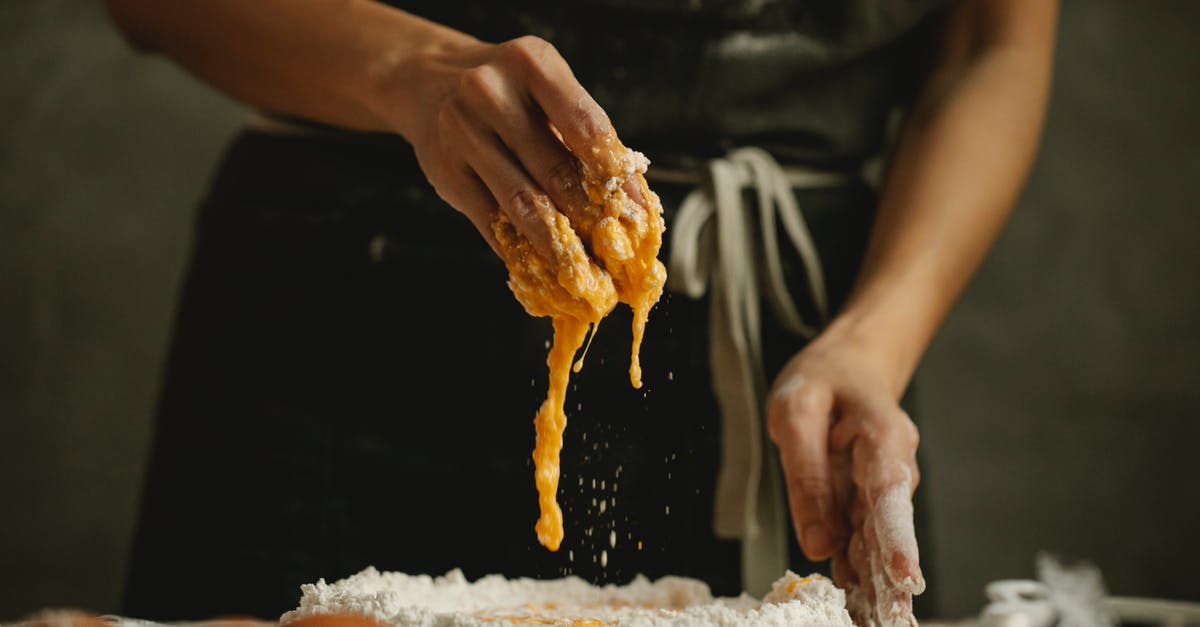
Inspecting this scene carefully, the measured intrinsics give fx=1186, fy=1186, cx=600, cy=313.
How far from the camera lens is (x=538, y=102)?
2.24ft

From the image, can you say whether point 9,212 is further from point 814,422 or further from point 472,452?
point 814,422

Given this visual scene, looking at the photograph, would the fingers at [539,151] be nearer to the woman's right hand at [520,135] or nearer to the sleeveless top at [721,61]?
the woman's right hand at [520,135]

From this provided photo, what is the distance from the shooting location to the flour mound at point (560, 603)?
0.67 meters

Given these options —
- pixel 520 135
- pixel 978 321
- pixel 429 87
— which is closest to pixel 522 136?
pixel 520 135

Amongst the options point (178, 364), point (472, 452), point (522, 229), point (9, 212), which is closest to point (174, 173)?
point (9, 212)

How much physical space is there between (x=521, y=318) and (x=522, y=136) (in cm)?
43

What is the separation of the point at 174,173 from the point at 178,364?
111 centimetres

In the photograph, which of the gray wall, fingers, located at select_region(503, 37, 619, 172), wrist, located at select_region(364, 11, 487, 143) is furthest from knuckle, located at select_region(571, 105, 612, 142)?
the gray wall

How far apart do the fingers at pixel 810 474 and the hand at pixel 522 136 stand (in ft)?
0.91

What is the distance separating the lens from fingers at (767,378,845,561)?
0.88 metres

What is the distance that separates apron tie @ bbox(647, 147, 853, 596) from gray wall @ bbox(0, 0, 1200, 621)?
41.8 inches

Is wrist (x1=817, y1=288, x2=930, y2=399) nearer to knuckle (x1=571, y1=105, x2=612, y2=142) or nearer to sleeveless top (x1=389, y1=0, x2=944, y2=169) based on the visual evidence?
sleeveless top (x1=389, y1=0, x2=944, y2=169)

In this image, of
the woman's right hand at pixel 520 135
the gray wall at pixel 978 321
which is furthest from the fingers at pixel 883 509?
the gray wall at pixel 978 321

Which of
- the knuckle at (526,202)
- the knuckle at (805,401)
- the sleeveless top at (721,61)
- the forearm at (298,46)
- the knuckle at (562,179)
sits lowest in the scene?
the knuckle at (805,401)
